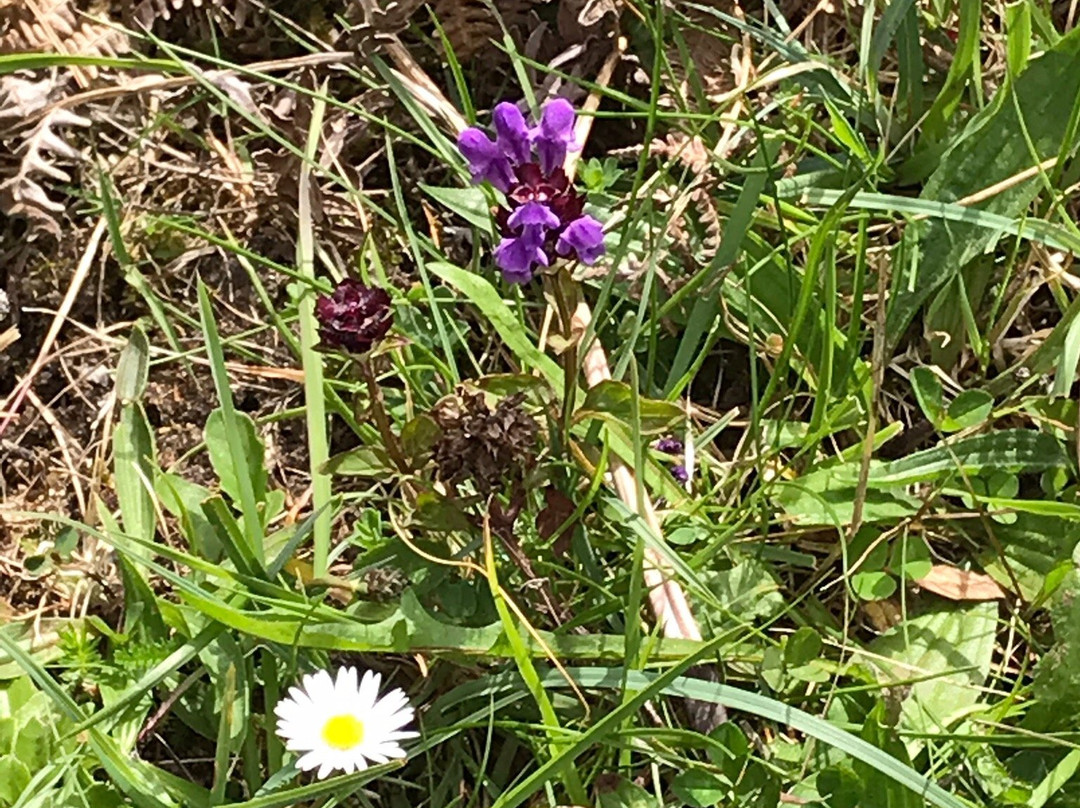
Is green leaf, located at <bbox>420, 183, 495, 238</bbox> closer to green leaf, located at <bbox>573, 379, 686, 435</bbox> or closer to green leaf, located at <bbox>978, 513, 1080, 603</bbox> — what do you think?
green leaf, located at <bbox>573, 379, 686, 435</bbox>

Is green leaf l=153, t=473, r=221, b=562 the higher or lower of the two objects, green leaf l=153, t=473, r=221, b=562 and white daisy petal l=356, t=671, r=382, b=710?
A: the higher

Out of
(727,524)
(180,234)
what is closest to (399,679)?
(727,524)

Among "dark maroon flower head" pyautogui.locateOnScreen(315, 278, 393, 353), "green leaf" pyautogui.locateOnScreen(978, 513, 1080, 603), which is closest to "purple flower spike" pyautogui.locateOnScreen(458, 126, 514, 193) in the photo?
"dark maroon flower head" pyautogui.locateOnScreen(315, 278, 393, 353)

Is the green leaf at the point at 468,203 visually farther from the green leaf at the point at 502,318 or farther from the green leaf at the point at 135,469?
the green leaf at the point at 135,469

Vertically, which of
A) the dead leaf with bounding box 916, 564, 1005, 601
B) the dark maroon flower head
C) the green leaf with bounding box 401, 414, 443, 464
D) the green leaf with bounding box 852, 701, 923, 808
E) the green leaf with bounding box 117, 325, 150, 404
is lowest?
the green leaf with bounding box 852, 701, 923, 808

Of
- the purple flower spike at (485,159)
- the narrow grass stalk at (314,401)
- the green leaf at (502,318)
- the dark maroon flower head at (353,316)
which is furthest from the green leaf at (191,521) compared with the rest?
the purple flower spike at (485,159)

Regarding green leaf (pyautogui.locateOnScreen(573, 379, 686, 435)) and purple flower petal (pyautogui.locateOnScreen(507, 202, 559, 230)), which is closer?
purple flower petal (pyautogui.locateOnScreen(507, 202, 559, 230))
